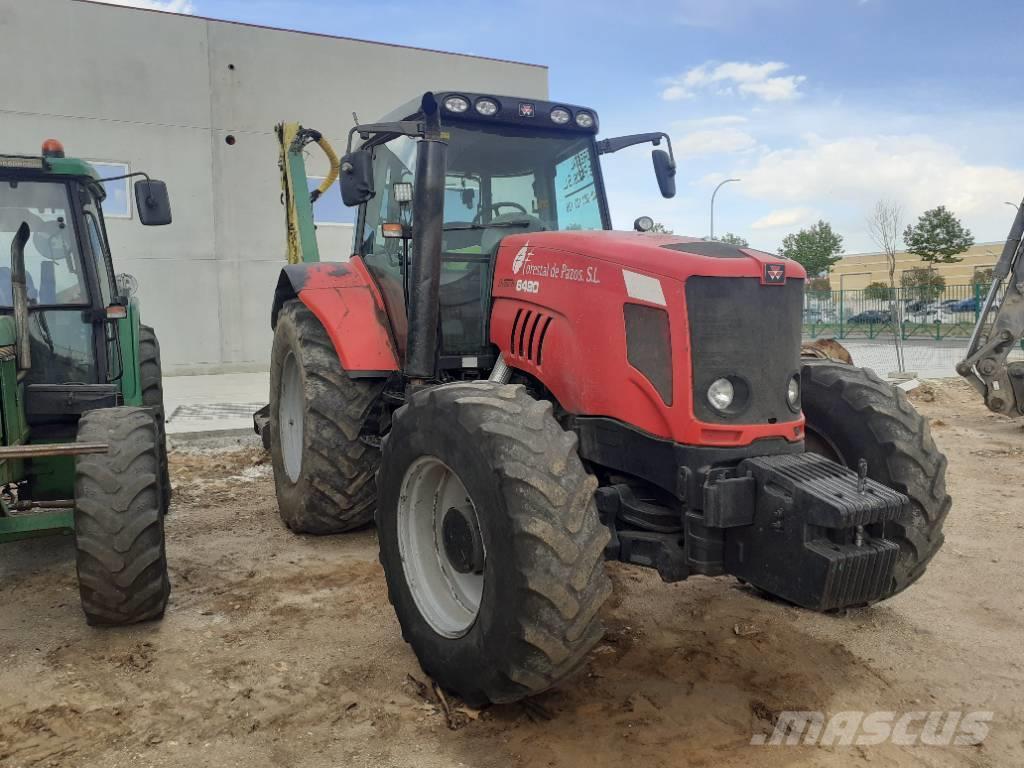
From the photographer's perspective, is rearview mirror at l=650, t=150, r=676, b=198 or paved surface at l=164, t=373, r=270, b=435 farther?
paved surface at l=164, t=373, r=270, b=435

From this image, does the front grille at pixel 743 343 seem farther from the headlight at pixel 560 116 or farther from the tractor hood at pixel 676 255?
the headlight at pixel 560 116

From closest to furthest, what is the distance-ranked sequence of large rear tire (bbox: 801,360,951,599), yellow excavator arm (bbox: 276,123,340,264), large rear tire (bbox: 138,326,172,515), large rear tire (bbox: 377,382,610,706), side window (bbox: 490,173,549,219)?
large rear tire (bbox: 377,382,610,706) < large rear tire (bbox: 801,360,951,599) < side window (bbox: 490,173,549,219) < large rear tire (bbox: 138,326,172,515) < yellow excavator arm (bbox: 276,123,340,264)

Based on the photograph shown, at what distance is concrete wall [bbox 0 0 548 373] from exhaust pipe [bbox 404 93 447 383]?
40.0 ft

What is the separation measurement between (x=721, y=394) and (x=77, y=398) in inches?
136

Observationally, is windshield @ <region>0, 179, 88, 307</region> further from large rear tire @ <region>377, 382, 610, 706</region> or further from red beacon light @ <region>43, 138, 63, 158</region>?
large rear tire @ <region>377, 382, 610, 706</region>

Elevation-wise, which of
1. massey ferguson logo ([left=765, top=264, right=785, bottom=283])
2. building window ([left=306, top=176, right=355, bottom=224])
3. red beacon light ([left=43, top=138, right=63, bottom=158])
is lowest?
massey ferguson logo ([left=765, top=264, right=785, bottom=283])

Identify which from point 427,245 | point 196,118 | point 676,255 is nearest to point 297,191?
point 427,245

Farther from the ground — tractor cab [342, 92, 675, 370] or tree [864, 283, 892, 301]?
tractor cab [342, 92, 675, 370]

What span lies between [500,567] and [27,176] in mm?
3741

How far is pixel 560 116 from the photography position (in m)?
4.79

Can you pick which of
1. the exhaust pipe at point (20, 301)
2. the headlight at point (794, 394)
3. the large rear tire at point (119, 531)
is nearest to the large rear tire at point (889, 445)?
the headlight at point (794, 394)

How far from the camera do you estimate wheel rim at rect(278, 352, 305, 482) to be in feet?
19.6

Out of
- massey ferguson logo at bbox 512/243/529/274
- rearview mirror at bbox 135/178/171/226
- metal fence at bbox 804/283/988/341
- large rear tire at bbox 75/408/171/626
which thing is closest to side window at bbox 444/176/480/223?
massey ferguson logo at bbox 512/243/529/274

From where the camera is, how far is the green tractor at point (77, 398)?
3688 mm
